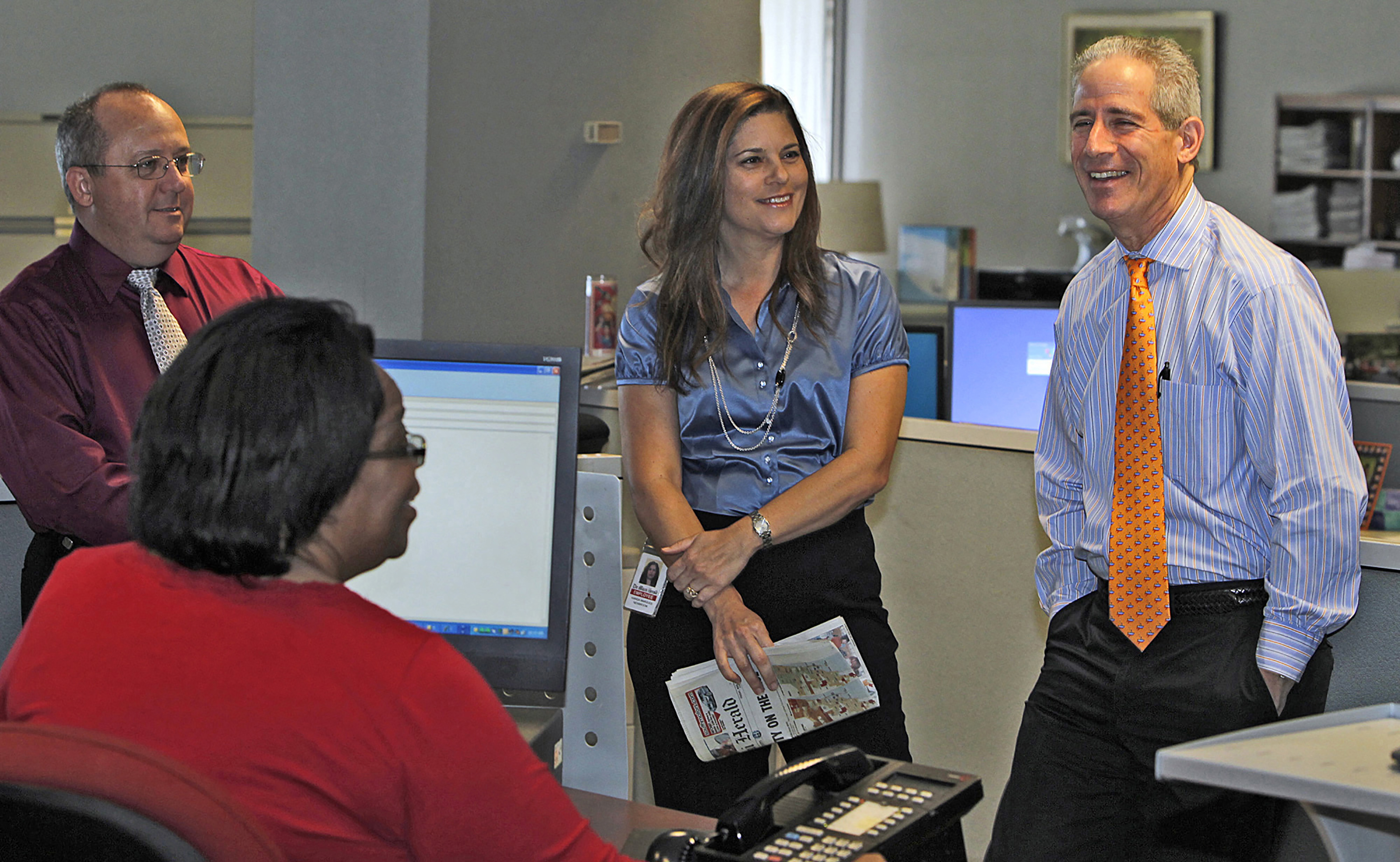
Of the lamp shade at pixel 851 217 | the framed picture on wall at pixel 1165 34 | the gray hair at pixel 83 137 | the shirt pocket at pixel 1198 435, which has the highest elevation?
the framed picture on wall at pixel 1165 34

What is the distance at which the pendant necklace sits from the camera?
6.26 ft

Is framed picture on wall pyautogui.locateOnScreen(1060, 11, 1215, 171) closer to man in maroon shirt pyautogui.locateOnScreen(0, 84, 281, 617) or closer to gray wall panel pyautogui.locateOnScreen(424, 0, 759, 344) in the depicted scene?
gray wall panel pyautogui.locateOnScreen(424, 0, 759, 344)

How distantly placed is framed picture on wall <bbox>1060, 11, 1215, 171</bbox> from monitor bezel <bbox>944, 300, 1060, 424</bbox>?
421 centimetres

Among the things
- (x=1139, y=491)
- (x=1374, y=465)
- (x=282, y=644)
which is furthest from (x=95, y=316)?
(x=1374, y=465)

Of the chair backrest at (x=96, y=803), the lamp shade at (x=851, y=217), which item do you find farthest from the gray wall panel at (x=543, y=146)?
the chair backrest at (x=96, y=803)

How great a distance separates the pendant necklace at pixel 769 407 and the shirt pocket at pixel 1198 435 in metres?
0.52

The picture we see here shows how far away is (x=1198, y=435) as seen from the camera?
5.59 ft

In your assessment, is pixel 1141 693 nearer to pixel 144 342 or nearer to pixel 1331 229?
pixel 144 342

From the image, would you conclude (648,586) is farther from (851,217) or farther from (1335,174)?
(1335,174)

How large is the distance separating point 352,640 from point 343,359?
215 mm

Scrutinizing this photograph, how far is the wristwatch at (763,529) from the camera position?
1.83 m

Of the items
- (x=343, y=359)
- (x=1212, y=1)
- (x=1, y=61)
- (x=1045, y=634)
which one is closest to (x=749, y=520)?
(x=343, y=359)

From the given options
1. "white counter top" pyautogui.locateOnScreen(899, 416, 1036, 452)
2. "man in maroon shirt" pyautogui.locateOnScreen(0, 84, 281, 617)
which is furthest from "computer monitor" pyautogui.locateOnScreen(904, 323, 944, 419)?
"man in maroon shirt" pyautogui.locateOnScreen(0, 84, 281, 617)

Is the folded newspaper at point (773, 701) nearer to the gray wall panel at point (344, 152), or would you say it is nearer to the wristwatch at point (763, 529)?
the wristwatch at point (763, 529)
